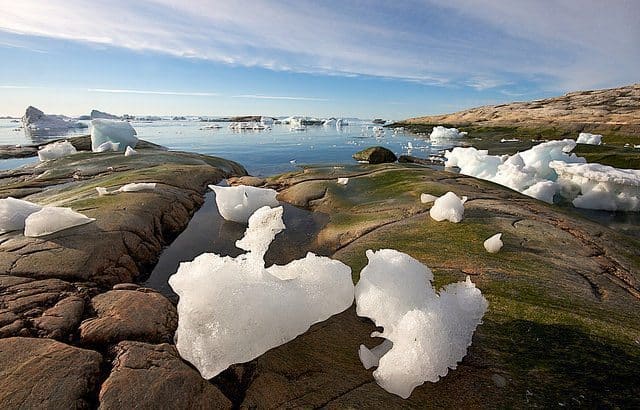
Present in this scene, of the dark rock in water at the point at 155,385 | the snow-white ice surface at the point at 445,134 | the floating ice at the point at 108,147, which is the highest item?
the dark rock in water at the point at 155,385

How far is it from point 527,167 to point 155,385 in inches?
631

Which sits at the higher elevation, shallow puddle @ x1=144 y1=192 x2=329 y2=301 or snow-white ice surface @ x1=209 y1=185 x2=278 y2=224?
snow-white ice surface @ x1=209 y1=185 x2=278 y2=224

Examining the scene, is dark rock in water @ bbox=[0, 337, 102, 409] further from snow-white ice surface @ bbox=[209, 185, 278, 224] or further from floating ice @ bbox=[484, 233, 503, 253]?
snow-white ice surface @ bbox=[209, 185, 278, 224]

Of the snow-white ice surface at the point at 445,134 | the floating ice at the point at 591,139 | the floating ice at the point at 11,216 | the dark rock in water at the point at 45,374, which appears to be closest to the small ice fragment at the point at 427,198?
the dark rock in water at the point at 45,374

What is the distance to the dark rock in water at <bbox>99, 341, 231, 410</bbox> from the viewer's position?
2.61m

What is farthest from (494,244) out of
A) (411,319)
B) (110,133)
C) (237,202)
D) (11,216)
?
(110,133)

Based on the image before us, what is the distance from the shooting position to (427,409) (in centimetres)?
275

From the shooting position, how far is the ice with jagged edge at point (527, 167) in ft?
42.5

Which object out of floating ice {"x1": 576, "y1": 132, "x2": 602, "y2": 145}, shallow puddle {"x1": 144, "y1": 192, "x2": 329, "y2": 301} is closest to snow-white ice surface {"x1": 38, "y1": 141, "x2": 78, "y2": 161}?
shallow puddle {"x1": 144, "y1": 192, "x2": 329, "y2": 301}

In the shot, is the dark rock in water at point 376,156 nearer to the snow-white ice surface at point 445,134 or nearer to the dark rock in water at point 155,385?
the dark rock in water at point 155,385

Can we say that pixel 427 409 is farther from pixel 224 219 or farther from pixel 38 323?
pixel 224 219

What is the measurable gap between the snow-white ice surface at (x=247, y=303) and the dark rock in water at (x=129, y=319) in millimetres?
Answer: 423

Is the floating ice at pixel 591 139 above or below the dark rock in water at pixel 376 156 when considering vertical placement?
above

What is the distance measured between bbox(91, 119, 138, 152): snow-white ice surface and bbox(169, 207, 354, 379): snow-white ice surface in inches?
821
